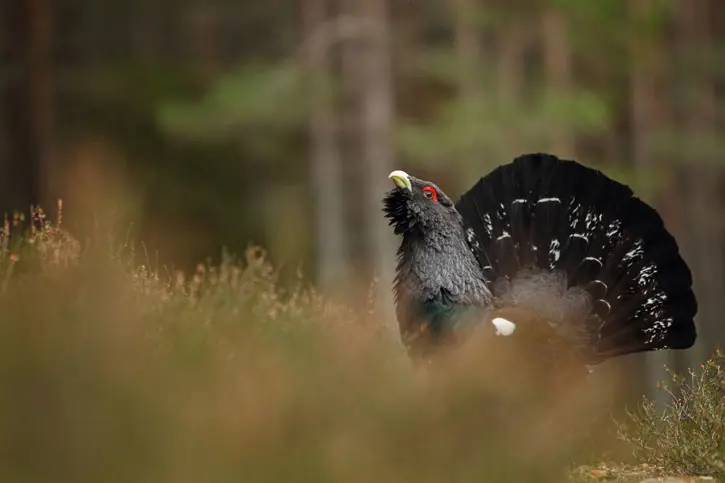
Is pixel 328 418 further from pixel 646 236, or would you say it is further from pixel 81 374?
pixel 646 236

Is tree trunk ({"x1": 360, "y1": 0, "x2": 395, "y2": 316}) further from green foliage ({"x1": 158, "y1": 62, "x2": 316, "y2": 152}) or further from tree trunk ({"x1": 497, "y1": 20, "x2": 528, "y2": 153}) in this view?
tree trunk ({"x1": 497, "y1": 20, "x2": 528, "y2": 153})

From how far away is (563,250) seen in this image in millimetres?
6602

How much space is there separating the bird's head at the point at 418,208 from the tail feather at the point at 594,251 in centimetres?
58

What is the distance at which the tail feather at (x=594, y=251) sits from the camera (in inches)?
252

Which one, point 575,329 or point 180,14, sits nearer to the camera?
point 575,329

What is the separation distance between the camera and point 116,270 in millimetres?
3645

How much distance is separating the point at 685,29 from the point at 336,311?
20.7 m

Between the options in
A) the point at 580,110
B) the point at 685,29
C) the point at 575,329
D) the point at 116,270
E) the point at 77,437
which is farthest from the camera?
the point at 685,29

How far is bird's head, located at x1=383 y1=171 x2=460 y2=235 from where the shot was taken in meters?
6.12

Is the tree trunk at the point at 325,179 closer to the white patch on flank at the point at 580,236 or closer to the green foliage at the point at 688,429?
the white patch on flank at the point at 580,236

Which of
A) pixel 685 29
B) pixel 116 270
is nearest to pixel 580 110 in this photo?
pixel 685 29

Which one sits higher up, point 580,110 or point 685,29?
point 685,29

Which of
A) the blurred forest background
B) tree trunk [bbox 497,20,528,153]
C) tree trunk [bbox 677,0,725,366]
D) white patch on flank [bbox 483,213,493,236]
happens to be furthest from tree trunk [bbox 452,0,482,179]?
white patch on flank [bbox 483,213,493,236]

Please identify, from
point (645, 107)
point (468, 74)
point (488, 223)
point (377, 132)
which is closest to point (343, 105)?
point (377, 132)
